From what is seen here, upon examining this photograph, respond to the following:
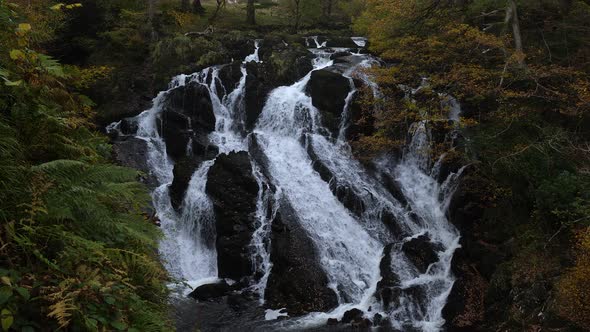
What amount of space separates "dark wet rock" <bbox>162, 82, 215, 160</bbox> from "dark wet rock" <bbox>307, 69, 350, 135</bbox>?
4.81 meters

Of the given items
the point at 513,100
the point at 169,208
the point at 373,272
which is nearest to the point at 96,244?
the point at 373,272

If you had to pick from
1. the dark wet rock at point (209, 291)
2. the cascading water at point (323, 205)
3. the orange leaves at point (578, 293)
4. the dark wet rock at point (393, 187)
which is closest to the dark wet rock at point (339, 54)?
the cascading water at point (323, 205)

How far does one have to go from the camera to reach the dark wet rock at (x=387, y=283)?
11812 mm

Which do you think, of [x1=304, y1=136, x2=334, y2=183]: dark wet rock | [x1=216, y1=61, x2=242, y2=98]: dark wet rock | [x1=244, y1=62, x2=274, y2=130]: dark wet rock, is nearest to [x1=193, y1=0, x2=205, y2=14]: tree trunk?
[x1=216, y1=61, x2=242, y2=98]: dark wet rock

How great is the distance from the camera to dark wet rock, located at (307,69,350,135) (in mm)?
18141

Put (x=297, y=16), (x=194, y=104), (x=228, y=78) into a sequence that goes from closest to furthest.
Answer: (x=194, y=104)
(x=228, y=78)
(x=297, y=16)

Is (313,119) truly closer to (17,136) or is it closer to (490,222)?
(490,222)

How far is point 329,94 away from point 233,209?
24.0 feet

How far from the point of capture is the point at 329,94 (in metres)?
18.6

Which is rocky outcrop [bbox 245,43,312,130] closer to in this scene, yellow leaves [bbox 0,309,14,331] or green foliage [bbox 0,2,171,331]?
green foliage [bbox 0,2,171,331]

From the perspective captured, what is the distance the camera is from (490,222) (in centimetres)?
1362

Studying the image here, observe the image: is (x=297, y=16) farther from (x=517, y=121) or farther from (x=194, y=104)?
(x=517, y=121)

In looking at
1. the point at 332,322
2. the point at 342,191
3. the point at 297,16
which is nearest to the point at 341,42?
the point at 297,16

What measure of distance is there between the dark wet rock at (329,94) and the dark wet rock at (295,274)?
18.5 feet
